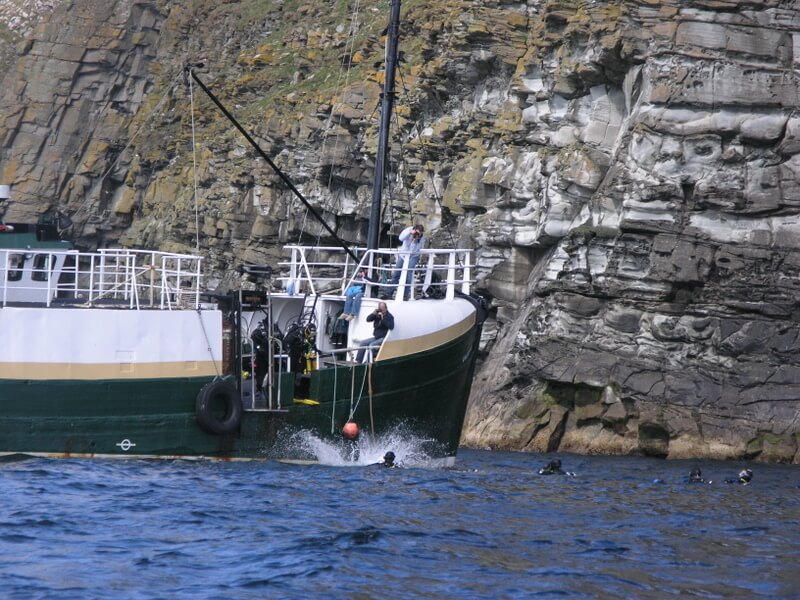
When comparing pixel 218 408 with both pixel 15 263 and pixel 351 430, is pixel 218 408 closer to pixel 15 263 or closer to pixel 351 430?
pixel 351 430

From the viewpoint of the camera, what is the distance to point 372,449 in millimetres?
24656

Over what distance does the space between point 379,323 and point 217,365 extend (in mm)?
2940

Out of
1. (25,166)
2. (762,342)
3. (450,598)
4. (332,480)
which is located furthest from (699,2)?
(25,166)

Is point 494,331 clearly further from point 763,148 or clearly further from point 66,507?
point 66,507

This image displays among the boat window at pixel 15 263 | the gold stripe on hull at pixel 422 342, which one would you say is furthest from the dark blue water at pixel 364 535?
the boat window at pixel 15 263

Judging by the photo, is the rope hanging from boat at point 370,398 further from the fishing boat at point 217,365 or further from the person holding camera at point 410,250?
the person holding camera at point 410,250

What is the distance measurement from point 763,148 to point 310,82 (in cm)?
2530

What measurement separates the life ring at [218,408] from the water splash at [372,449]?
1275 mm

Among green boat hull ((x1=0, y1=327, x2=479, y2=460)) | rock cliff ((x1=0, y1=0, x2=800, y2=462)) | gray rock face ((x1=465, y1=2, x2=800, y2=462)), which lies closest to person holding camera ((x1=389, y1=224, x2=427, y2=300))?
green boat hull ((x1=0, y1=327, x2=479, y2=460))

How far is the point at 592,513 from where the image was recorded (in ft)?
62.6

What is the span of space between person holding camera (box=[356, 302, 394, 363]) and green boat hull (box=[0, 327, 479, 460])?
A: 42cm

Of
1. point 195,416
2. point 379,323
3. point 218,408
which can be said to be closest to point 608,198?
point 379,323

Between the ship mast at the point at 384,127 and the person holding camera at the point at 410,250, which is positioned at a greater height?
the ship mast at the point at 384,127

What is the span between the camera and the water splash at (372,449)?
2392 centimetres
